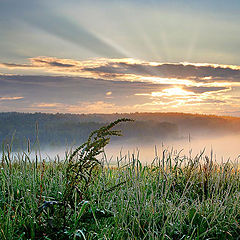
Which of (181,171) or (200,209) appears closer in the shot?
(200,209)

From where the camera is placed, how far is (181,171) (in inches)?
221

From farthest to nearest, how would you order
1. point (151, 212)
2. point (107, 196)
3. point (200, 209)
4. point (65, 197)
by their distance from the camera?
point (107, 196) → point (200, 209) → point (151, 212) → point (65, 197)

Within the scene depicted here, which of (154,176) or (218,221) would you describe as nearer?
(218,221)

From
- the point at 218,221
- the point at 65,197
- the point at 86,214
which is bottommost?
the point at 218,221

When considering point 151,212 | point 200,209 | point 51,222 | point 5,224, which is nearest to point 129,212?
point 151,212

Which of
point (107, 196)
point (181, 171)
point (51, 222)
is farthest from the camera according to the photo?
point (181, 171)

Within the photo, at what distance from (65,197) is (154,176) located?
9.40 feet

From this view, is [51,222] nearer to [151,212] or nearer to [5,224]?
[5,224]

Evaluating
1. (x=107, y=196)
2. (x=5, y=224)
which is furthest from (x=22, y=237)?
(x=107, y=196)

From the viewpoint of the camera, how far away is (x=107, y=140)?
3164mm

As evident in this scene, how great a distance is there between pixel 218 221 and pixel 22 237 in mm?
2235

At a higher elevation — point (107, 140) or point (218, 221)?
point (107, 140)

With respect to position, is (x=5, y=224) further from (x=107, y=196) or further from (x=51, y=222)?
(x=107, y=196)

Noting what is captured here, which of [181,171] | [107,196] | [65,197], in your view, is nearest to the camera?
[65,197]
